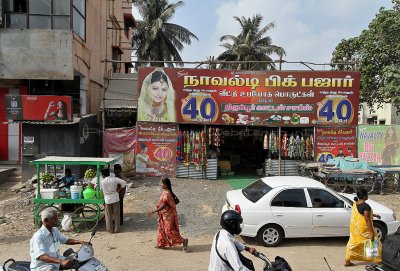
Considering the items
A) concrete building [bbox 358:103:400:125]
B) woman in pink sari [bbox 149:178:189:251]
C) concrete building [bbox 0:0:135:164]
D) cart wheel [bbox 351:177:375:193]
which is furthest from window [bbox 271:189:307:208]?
concrete building [bbox 358:103:400:125]

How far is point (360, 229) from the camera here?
660 centimetres

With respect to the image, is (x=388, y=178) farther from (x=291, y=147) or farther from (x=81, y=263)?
(x=81, y=263)

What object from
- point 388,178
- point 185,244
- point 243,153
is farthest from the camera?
point 243,153

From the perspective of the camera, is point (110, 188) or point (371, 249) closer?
point (371, 249)

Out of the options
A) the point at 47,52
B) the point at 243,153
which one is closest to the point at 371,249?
the point at 47,52

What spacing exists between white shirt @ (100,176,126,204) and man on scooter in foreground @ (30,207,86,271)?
407 cm

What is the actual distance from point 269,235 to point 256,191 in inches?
40.9

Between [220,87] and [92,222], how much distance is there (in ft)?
27.1

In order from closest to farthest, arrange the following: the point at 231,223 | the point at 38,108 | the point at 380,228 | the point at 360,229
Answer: the point at 231,223
the point at 360,229
the point at 380,228
the point at 38,108

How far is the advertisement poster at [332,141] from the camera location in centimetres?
1550

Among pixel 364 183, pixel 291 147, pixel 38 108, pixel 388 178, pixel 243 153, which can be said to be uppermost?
pixel 38 108

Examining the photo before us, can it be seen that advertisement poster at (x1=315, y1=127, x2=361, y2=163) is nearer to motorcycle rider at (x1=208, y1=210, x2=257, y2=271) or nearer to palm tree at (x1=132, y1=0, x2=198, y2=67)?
A: motorcycle rider at (x1=208, y1=210, x2=257, y2=271)

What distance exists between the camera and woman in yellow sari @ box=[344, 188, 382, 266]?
6520mm

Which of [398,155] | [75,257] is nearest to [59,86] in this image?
[75,257]
